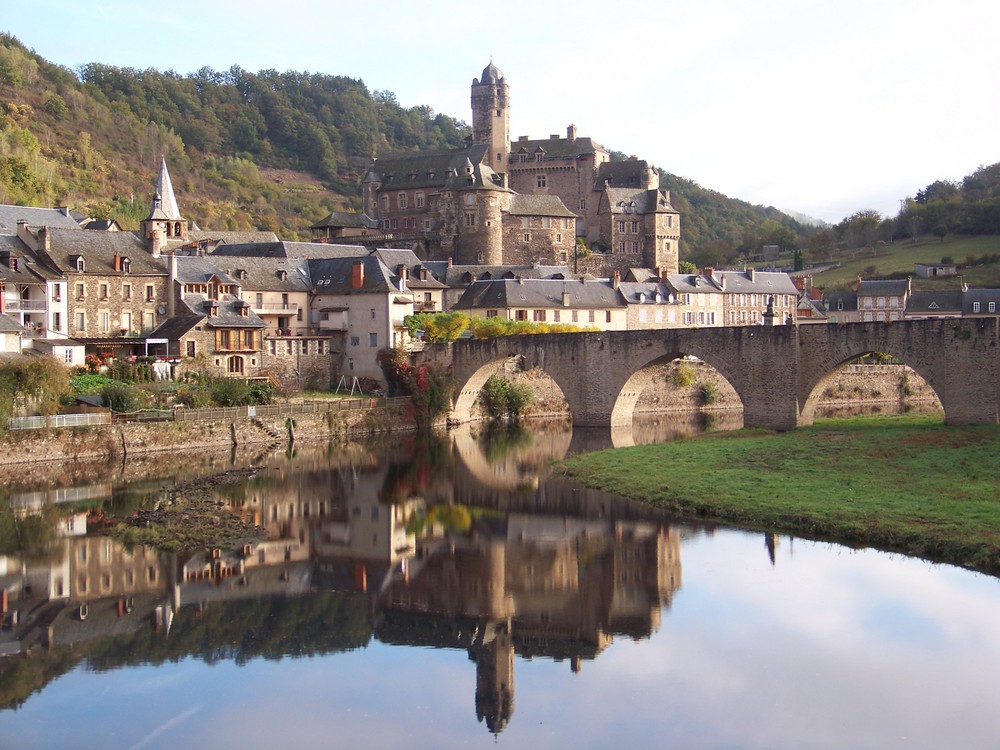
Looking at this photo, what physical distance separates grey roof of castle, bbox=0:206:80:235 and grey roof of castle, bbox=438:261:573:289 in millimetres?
20091

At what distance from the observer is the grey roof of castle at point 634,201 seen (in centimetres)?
8388

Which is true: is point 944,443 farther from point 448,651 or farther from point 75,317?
point 75,317

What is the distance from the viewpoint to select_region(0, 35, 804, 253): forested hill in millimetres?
A: 99812

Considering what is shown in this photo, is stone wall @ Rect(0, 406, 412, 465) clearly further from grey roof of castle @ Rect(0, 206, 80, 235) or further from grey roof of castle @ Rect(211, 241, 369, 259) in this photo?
grey roof of castle @ Rect(0, 206, 80, 235)

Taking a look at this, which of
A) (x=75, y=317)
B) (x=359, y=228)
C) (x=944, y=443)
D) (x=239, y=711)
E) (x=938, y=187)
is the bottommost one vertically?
(x=239, y=711)

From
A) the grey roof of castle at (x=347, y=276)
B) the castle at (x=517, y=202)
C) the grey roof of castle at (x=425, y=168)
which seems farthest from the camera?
the grey roof of castle at (x=425, y=168)

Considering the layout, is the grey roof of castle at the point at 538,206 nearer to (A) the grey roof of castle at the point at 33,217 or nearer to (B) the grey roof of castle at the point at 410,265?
(B) the grey roof of castle at the point at 410,265

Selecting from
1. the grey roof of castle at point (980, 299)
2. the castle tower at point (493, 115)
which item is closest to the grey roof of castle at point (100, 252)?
the castle tower at point (493, 115)

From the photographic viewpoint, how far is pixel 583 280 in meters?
68.2

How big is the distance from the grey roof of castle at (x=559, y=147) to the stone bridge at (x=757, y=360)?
A: 36637 millimetres

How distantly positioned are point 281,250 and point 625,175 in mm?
34013

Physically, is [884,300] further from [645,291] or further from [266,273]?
[266,273]

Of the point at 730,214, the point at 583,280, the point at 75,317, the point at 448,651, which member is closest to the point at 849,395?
the point at 583,280

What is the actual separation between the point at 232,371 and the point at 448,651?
32.8m
